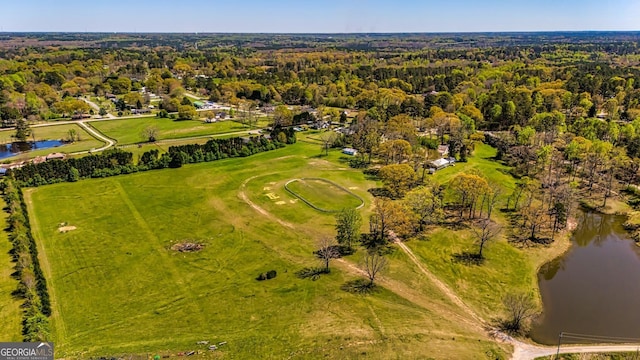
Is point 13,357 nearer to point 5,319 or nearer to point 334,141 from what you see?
point 5,319

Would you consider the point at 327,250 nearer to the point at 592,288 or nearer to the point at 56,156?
the point at 592,288

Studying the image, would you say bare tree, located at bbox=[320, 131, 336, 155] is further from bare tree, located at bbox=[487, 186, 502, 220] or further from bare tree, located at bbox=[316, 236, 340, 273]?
bare tree, located at bbox=[316, 236, 340, 273]

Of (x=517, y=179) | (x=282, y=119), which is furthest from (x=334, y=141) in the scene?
(x=517, y=179)

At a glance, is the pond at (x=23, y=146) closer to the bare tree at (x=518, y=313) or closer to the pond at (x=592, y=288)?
the bare tree at (x=518, y=313)

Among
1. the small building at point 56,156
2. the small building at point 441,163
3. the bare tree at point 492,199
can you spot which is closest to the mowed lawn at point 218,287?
the small building at point 56,156

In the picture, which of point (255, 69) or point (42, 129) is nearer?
point (42, 129)
